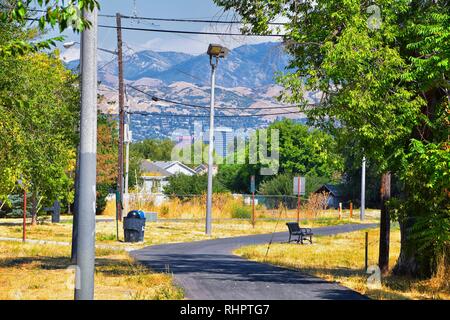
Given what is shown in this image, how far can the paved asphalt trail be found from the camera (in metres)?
16.2

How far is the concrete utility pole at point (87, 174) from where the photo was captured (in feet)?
34.5

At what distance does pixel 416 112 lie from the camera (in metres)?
18.7

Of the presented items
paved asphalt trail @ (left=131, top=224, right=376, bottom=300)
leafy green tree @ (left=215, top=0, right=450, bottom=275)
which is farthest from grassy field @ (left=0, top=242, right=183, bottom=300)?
leafy green tree @ (left=215, top=0, right=450, bottom=275)

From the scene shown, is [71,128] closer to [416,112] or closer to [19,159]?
[19,159]

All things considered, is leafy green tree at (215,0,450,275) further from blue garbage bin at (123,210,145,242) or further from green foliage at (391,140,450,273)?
blue garbage bin at (123,210,145,242)

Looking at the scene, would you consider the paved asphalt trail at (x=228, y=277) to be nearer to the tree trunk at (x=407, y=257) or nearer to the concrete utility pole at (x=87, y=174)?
the tree trunk at (x=407, y=257)

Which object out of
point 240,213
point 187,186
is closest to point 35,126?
point 240,213

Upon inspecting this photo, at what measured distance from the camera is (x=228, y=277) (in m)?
20.0

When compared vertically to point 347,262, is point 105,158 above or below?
above

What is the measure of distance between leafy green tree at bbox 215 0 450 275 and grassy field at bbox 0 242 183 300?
5426 mm

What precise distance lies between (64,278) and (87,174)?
29.5 feet

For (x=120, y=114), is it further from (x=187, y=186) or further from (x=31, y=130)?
(x=187, y=186)
